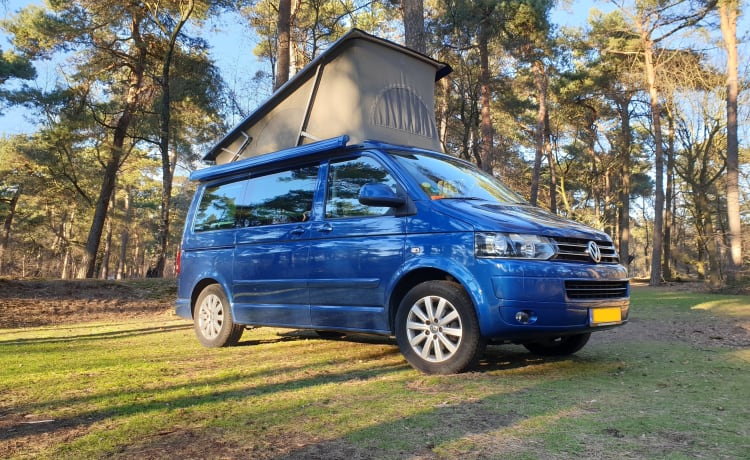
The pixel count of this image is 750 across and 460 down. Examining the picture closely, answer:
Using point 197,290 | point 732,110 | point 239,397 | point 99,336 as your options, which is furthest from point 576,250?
point 732,110

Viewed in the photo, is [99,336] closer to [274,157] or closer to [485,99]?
[274,157]

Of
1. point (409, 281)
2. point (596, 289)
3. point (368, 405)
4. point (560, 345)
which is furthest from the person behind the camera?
point (560, 345)

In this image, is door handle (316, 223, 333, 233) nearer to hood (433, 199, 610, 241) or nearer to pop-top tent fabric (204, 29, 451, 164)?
hood (433, 199, 610, 241)

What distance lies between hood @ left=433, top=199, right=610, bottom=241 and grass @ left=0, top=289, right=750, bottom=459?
117cm

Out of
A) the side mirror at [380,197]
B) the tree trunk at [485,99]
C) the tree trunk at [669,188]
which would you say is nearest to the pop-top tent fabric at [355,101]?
the side mirror at [380,197]

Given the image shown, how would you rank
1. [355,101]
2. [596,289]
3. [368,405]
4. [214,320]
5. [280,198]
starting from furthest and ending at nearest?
[214,320] → [355,101] → [280,198] → [596,289] → [368,405]

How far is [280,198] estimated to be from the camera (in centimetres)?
581

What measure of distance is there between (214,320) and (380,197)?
3.05 m

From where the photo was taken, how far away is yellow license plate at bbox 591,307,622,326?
433 cm

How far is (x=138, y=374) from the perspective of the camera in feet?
15.0

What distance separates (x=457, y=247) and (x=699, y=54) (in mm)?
22217

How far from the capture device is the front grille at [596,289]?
4.22 m

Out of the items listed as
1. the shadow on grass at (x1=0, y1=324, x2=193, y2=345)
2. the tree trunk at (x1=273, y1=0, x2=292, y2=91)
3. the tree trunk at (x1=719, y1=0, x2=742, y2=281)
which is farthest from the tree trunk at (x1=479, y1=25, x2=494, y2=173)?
the shadow on grass at (x1=0, y1=324, x2=193, y2=345)

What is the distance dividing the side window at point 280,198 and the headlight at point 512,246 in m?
1.97
